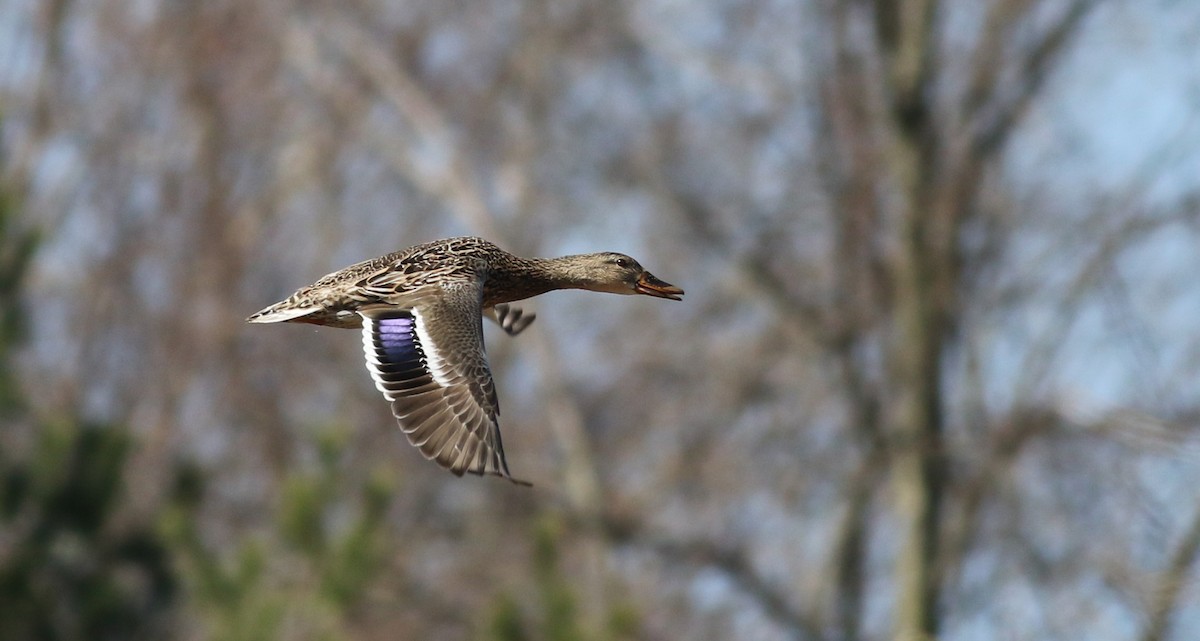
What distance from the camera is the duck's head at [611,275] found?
771cm

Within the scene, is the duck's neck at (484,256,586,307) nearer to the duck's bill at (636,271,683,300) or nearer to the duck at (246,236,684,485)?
the duck at (246,236,684,485)

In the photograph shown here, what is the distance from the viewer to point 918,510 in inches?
722

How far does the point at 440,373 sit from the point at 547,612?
7395 mm

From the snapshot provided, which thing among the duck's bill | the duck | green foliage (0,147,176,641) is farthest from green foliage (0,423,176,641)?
the duck

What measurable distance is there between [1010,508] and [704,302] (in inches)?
165

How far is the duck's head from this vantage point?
7711 mm

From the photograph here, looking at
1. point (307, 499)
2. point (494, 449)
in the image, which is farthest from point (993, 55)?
point (494, 449)

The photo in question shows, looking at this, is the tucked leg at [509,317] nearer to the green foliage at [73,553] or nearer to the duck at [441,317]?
the duck at [441,317]

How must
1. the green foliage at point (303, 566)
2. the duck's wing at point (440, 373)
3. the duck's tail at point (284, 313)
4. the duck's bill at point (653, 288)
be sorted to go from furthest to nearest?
the green foliage at point (303, 566) < the duck's bill at point (653, 288) < the duck's tail at point (284, 313) < the duck's wing at point (440, 373)

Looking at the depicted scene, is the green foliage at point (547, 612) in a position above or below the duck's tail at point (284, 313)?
above

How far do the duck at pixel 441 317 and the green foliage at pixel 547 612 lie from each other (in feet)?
18.4

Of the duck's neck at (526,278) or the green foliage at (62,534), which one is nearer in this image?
the duck's neck at (526,278)

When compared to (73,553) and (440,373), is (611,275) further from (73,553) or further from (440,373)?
(73,553)

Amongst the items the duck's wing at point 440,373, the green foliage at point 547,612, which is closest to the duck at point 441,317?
the duck's wing at point 440,373
